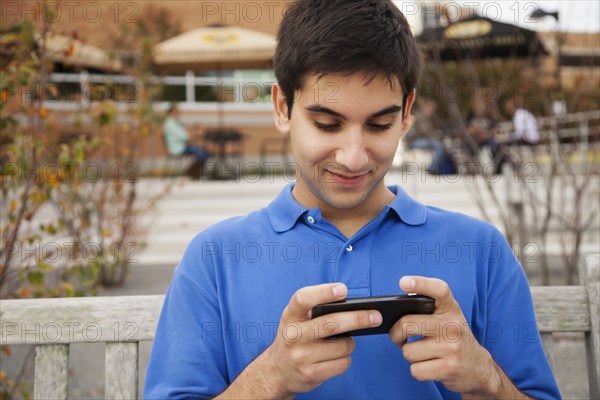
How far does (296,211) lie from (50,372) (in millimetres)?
774

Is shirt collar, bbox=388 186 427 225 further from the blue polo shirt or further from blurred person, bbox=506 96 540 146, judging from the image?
blurred person, bbox=506 96 540 146

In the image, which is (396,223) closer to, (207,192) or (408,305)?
(408,305)

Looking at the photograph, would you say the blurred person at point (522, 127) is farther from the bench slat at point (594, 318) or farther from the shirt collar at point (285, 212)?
the shirt collar at point (285, 212)

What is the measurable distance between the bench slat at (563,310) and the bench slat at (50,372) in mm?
1261

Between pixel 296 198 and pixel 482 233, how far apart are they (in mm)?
476

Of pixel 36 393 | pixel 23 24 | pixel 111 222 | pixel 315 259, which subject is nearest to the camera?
pixel 315 259

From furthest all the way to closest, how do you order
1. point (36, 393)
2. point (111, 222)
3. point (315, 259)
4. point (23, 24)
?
point (111, 222), point (23, 24), point (36, 393), point (315, 259)

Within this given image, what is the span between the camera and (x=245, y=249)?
1660 millimetres

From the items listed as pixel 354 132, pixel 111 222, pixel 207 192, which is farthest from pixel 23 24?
pixel 207 192

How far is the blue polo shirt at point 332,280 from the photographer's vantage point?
156 centimetres

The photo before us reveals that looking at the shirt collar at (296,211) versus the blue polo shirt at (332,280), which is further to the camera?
the shirt collar at (296,211)

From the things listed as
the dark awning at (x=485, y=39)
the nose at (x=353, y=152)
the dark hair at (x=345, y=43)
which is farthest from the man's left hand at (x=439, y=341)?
the dark awning at (x=485, y=39)

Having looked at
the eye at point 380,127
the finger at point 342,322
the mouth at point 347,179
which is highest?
the eye at point 380,127

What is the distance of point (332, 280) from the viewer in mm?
1598
